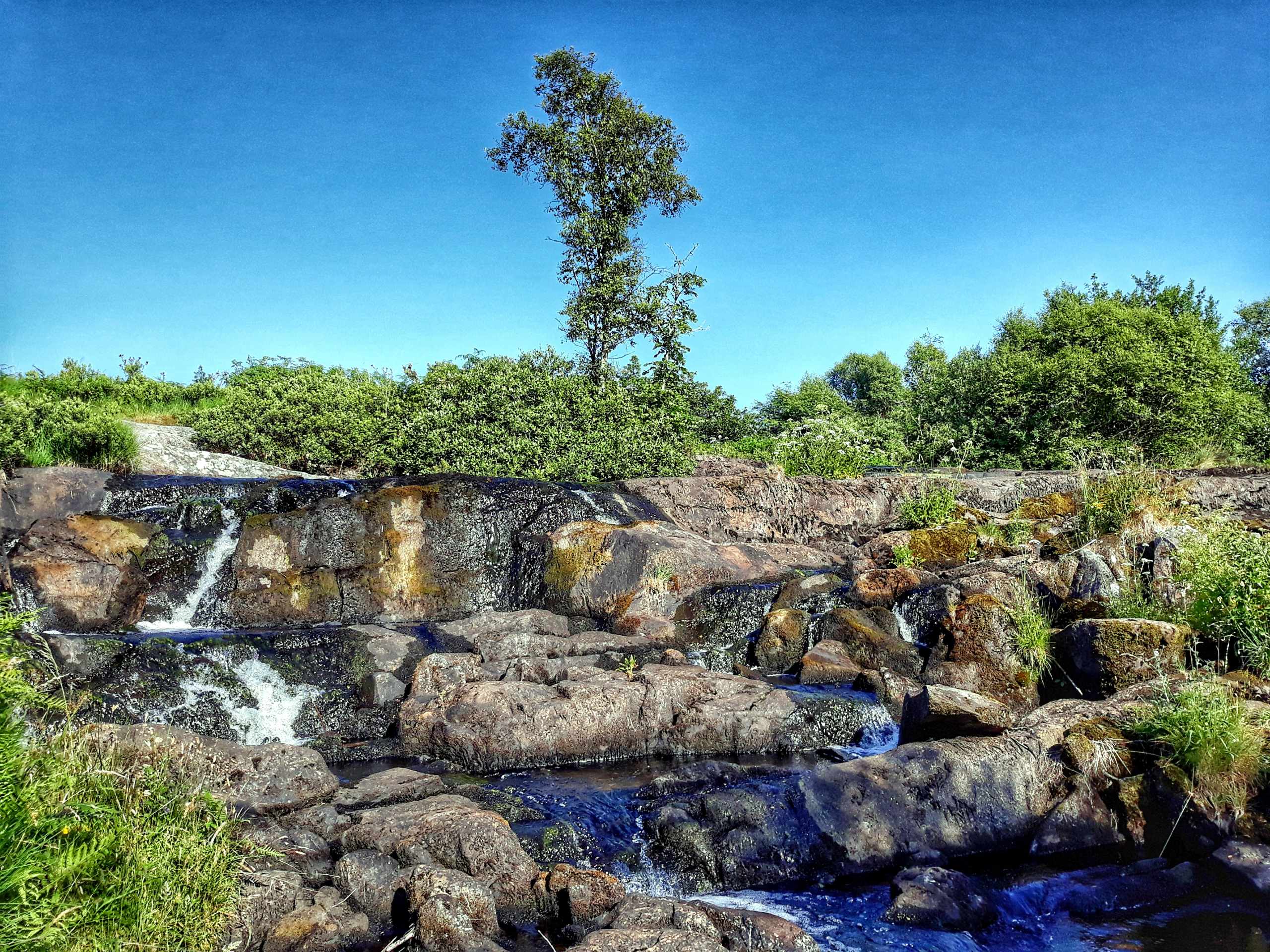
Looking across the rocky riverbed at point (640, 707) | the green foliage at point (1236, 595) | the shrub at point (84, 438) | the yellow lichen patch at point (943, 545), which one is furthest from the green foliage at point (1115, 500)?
the shrub at point (84, 438)

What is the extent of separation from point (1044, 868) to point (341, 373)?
18447 millimetres

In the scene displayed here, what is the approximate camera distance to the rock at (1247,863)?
17.2ft

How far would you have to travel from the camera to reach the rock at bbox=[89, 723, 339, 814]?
6.11 meters

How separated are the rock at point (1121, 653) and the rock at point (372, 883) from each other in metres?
6.44

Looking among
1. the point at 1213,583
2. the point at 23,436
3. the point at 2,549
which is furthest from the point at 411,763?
the point at 23,436

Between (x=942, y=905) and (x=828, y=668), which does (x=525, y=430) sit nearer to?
(x=828, y=668)

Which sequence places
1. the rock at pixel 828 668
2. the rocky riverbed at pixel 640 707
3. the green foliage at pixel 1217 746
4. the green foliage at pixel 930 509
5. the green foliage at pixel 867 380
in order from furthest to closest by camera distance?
1. the green foliage at pixel 867 380
2. the green foliage at pixel 930 509
3. the rock at pixel 828 668
4. the green foliage at pixel 1217 746
5. the rocky riverbed at pixel 640 707

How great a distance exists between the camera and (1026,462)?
2167cm

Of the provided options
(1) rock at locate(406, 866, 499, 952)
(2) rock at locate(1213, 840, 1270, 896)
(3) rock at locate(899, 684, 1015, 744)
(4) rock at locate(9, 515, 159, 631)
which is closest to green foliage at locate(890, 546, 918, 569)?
(3) rock at locate(899, 684, 1015, 744)

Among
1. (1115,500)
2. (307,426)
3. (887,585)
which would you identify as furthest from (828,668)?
(307,426)

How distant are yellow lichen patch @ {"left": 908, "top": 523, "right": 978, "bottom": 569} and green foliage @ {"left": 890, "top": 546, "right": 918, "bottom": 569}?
11 centimetres

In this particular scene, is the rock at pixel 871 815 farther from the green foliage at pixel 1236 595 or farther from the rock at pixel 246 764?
the rock at pixel 246 764

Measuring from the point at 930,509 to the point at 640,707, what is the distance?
8.69m

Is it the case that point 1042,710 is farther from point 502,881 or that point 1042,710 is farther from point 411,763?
point 411,763
